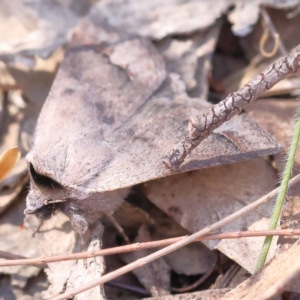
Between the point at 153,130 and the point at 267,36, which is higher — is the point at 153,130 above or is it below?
below

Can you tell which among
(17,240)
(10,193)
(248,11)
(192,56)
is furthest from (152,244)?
(248,11)

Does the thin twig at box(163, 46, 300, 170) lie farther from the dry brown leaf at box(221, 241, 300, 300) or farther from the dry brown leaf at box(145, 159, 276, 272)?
the dry brown leaf at box(221, 241, 300, 300)

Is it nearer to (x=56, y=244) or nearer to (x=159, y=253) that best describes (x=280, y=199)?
(x=159, y=253)

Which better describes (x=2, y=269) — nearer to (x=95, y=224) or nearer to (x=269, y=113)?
(x=95, y=224)

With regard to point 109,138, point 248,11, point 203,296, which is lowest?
point 203,296

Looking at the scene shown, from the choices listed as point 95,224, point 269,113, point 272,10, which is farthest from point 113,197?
point 272,10
